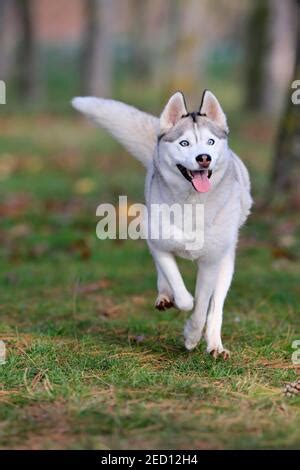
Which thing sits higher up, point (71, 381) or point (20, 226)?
point (20, 226)

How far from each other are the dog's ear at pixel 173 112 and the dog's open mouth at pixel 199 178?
0.31 m

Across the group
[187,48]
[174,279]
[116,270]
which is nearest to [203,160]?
[174,279]

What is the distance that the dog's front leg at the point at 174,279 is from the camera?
4918mm

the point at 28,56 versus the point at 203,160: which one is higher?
the point at 28,56

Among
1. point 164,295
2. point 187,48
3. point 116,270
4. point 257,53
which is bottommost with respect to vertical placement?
point 164,295

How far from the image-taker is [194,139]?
4707 mm

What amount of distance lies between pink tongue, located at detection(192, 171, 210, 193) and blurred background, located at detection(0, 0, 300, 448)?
917 millimetres

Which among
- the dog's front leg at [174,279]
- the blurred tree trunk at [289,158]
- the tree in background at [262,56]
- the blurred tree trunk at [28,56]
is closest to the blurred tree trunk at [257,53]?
the tree in background at [262,56]

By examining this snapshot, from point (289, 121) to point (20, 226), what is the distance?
297cm

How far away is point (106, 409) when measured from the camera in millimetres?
4043

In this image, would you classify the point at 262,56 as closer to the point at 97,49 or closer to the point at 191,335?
the point at 97,49

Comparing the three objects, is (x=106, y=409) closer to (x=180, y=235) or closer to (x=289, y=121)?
(x=180, y=235)

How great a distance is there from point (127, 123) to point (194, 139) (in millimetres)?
1141

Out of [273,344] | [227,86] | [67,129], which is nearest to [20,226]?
[273,344]
